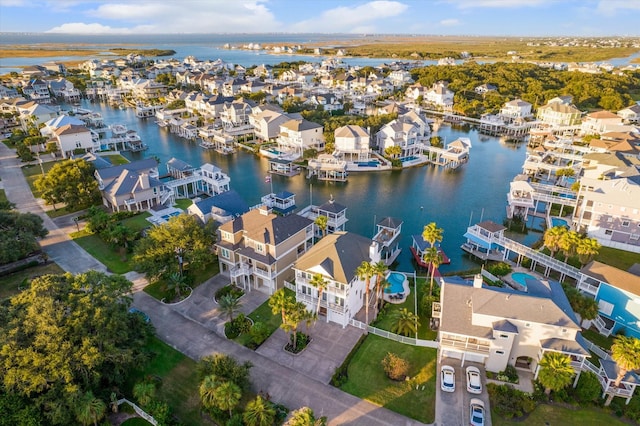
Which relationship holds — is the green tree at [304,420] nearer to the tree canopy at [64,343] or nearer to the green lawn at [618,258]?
the tree canopy at [64,343]

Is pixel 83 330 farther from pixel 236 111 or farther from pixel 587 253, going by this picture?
pixel 236 111

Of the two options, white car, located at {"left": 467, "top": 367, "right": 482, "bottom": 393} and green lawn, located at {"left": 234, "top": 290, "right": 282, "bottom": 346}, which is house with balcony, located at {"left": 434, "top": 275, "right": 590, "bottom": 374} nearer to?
white car, located at {"left": 467, "top": 367, "right": 482, "bottom": 393}

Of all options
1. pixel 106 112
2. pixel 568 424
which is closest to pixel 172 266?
pixel 568 424

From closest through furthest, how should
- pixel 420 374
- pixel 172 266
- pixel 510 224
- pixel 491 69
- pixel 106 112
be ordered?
pixel 420 374, pixel 172 266, pixel 510 224, pixel 106 112, pixel 491 69

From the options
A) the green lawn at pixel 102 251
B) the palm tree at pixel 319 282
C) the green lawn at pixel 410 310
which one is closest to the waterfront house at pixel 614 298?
the green lawn at pixel 410 310

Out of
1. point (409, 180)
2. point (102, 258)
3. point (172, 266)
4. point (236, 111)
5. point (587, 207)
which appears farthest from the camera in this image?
point (236, 111)

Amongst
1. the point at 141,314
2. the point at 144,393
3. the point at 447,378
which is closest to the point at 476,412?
the point at 447,378

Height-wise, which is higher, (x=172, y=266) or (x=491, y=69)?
(x=491, y=69)

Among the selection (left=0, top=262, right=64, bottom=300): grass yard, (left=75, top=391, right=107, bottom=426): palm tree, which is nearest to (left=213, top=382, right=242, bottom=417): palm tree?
(left=75, top=391, right=107, bottom=426): palm tree
